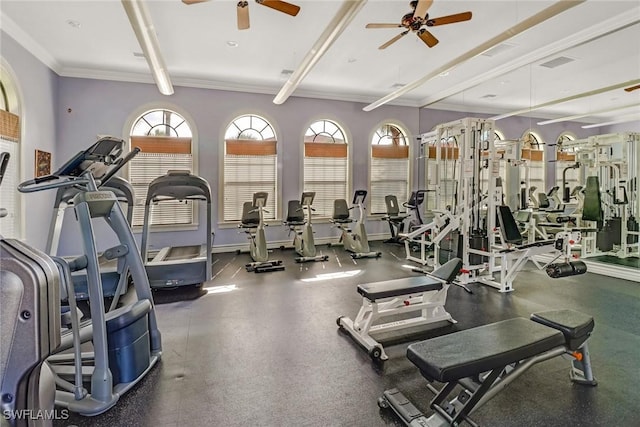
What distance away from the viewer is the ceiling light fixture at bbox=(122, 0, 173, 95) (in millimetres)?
3072

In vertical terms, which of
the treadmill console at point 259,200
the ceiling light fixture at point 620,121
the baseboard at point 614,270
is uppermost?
the ceiling light fixture at point 620,121

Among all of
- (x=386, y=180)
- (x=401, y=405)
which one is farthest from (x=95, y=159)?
(x=386, y=180)

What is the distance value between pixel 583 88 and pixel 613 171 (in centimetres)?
141

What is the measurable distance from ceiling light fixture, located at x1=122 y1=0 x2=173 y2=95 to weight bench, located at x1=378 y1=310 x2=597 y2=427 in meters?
3.62

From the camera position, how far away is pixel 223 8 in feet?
12.6

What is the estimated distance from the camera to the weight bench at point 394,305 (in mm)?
2926

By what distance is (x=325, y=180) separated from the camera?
25.4 ft

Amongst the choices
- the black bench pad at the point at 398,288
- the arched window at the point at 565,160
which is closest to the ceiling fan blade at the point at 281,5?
the black bench pad at the point at 398,288

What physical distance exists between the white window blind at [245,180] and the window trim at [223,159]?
0.07 metres

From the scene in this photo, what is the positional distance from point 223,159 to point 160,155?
1.16m

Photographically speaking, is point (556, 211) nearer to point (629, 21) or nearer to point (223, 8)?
point (629, 21)

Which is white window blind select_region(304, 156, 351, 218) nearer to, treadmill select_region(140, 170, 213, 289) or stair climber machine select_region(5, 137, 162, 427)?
treadmill select_region(140, 170, 213, 289)

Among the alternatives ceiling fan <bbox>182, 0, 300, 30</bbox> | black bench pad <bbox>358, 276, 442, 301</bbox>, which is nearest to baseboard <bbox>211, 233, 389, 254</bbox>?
black bench pad <bbox>358, 276, 442, 301</bbox>

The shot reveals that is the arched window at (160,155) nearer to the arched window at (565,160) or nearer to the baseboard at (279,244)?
the baseboard at (279,244)
